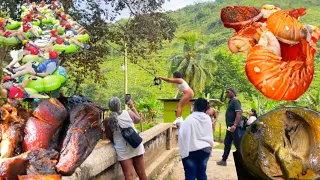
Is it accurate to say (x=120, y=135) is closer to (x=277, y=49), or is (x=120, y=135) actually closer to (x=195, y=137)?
(x=195, y=137)

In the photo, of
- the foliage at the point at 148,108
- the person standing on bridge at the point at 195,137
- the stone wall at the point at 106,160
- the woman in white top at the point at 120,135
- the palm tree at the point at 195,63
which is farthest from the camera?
the palm tree at the point at 195,63

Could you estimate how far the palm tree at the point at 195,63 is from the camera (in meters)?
39.7

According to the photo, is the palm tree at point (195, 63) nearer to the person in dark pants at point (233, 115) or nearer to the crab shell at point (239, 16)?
the person in dark pants at point (233, 115)

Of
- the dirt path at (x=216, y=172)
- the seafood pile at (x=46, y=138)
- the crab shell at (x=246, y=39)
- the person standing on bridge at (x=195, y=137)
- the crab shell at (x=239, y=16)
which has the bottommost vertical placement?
the dirt path at (x=216, y=172)

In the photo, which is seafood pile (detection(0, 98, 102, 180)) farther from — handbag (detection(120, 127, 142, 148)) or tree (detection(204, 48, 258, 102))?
tree (detection(204, 48, 258, 102))

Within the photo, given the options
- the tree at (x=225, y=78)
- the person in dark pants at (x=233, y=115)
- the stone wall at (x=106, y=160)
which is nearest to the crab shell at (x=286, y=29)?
the stone wall at (x=106, y=160)

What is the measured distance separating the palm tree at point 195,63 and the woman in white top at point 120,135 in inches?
1322

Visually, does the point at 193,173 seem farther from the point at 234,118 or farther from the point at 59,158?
the point at 59,158

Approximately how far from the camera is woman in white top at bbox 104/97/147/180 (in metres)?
5.45

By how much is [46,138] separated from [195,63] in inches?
1519

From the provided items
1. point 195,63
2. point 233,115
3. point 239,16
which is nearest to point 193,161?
point 233,115

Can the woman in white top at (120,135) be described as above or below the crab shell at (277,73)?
below

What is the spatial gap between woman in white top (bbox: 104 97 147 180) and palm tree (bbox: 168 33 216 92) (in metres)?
33.6

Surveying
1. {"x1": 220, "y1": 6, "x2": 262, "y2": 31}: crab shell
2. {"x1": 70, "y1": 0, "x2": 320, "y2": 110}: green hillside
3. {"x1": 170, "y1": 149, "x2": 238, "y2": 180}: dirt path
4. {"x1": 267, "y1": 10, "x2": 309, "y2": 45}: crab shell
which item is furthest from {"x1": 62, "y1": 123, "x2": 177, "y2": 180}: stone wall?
{"x1": 70, "y1": 0, "x2": 320, "y2": 110}: green hillside
